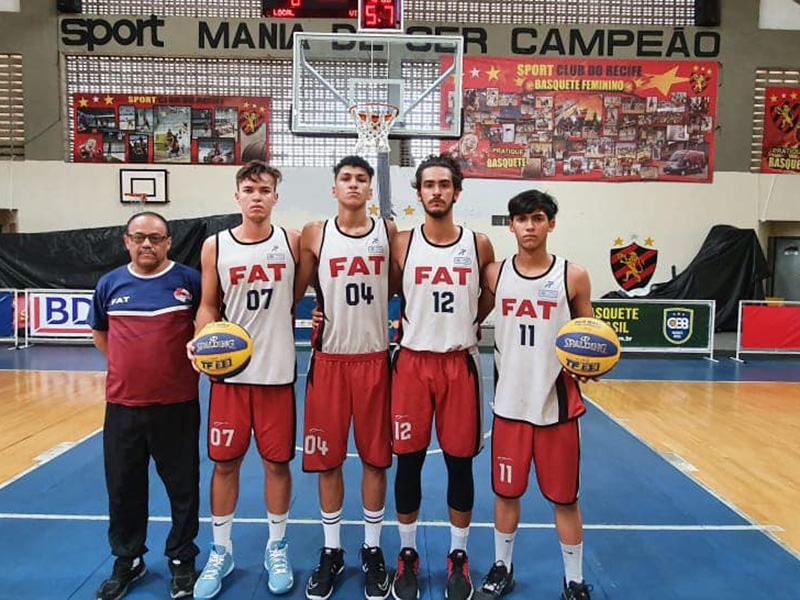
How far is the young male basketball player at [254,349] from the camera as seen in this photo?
2902 millimetres

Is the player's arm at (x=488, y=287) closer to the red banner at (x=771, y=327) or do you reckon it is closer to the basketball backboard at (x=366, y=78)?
the basketball backboard at (x=366, y=78)

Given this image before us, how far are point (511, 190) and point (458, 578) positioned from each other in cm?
1021

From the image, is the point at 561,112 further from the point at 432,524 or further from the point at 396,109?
the point at 432,524

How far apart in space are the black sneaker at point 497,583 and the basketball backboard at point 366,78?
654cm

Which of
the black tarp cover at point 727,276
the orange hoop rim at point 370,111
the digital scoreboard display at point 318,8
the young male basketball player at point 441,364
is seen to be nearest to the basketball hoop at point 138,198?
the digital scoreboard display at point 318,8

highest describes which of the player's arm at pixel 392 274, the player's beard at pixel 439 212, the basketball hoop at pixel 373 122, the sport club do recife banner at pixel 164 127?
the sport club do recife banner at pixel 164 127

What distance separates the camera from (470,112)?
39.9 feet

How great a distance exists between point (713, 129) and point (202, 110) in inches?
408

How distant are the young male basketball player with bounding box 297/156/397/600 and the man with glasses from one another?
0.61m

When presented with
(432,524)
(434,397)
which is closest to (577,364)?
(434,397)

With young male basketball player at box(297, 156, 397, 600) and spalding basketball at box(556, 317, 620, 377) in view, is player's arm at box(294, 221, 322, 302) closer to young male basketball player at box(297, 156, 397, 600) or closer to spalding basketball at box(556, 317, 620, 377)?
young male basketball player at box(297, 156, 397, 600)

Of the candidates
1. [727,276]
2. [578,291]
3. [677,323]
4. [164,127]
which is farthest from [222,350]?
[727,276]

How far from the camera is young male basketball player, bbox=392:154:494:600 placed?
2855 mm

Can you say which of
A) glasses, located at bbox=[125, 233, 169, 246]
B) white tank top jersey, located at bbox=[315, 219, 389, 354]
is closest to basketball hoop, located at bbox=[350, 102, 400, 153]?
white tank top jersey, located at bbox=[315, 219, 389, 354]
